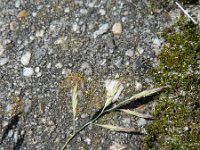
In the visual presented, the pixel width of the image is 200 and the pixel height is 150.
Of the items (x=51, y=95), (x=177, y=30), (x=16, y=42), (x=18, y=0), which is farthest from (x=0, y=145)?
(x=177, y=30)

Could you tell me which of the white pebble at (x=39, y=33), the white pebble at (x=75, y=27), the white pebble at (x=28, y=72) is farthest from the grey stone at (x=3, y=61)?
the white pebble at (x=75, y=27)

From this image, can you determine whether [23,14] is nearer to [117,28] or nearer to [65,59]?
[65,59]

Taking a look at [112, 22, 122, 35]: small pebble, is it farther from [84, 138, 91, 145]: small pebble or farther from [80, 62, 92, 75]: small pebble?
[84, 138, 91, 145]: small pebble

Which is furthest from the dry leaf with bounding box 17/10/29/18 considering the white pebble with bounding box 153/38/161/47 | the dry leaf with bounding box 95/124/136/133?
the dry leaf with bounding box 95/124/136/133

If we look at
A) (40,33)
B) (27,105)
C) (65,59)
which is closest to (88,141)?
(27,105)

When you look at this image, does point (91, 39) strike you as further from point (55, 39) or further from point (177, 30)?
point (177, 30)
